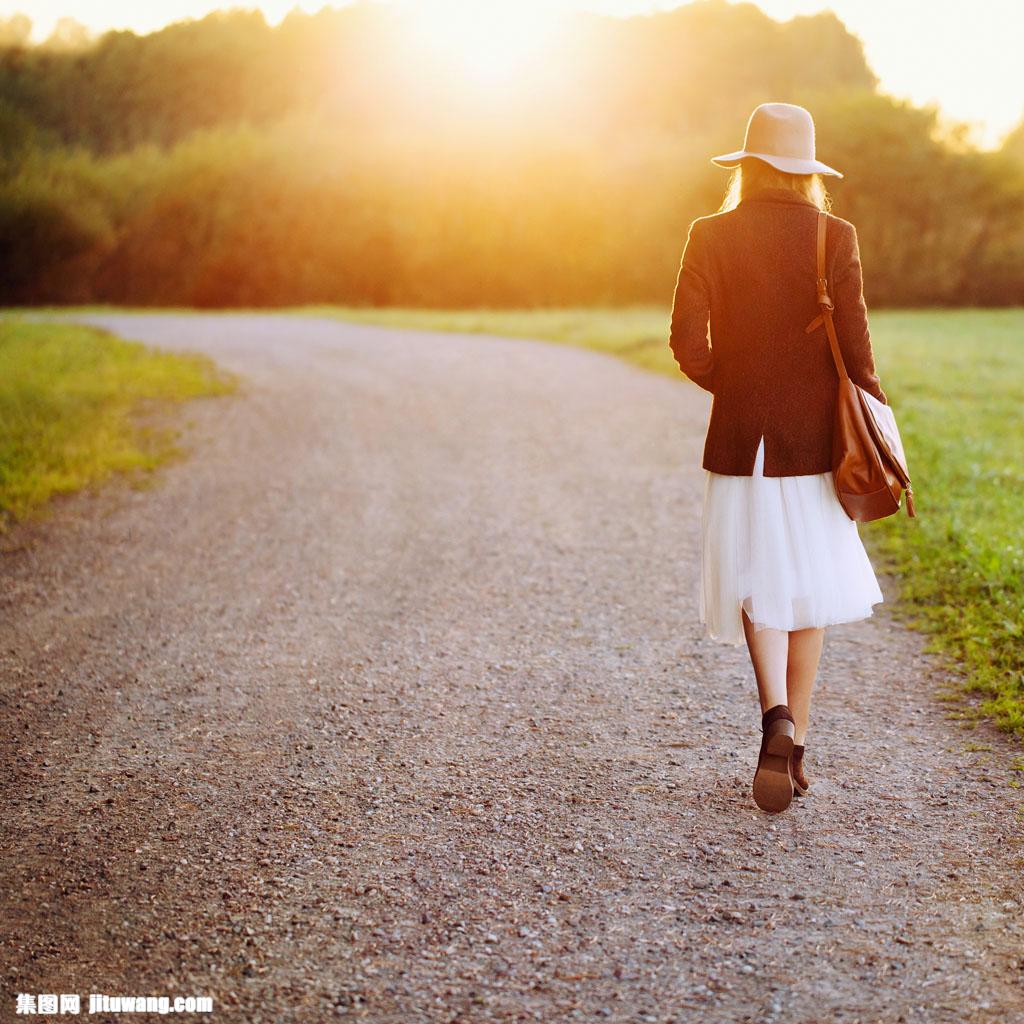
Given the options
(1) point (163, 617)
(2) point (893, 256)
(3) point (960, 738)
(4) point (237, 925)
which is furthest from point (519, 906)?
(2) point (893, 256)

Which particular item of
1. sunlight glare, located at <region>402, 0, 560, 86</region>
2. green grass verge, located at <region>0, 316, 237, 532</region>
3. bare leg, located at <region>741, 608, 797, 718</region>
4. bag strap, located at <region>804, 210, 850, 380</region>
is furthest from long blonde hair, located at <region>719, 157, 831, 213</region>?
sunlight glare, located at <region>402, 0, 560, 86</region>

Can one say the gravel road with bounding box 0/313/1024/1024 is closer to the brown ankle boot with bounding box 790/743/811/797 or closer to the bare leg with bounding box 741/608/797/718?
the brown ankle boot with bounding box 790/743/811/797

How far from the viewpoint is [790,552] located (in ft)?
11.1

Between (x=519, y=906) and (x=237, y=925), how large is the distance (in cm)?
72

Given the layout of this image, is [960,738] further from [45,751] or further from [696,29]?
[696,29]

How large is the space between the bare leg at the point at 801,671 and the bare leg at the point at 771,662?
0.17 feet

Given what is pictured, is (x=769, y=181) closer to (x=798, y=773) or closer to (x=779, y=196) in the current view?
(x=779, y=196)

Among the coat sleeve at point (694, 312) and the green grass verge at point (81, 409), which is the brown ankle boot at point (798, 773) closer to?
the coat sleeve at point (694, 312)

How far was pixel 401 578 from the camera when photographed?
620 cm

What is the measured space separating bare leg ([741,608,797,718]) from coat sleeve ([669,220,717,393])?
84 centimetres

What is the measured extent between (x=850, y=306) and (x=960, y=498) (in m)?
4.72

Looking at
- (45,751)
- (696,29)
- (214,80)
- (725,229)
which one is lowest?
(45,751)

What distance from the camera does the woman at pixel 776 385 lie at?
3.32 m

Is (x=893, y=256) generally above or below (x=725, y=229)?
above
